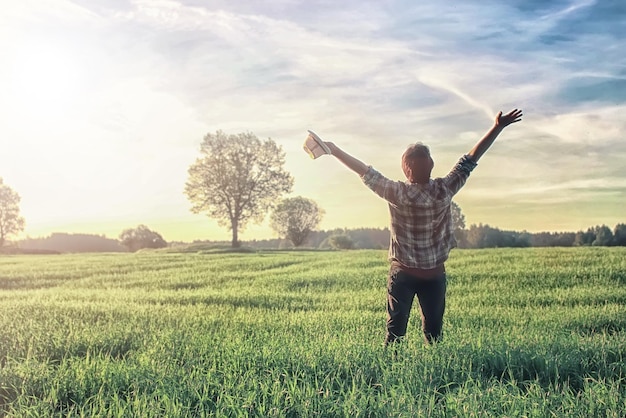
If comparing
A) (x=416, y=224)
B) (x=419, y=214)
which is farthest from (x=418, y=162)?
(x=416, y=224)

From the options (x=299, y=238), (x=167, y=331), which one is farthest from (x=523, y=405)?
(x=299, y=238)

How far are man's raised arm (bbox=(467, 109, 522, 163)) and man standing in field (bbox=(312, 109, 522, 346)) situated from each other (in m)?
0.20

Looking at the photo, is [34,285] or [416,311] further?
[34,285]

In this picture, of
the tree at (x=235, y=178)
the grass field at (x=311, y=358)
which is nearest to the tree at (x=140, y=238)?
the tree at (x=235, y=178)

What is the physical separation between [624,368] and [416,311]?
4.86 metres

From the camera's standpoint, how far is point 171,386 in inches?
205

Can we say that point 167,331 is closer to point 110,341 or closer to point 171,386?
point 110,341

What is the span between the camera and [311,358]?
19.3 feet

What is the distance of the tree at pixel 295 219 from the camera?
65.1 m

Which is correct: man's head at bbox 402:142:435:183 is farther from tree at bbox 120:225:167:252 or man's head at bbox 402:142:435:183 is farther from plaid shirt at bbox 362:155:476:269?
tree at bbox 120:225:167:252

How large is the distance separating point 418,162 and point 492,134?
0.98 meters

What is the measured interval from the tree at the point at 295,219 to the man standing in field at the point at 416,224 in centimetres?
5861

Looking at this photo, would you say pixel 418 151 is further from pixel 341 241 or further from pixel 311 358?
pixel 341 241

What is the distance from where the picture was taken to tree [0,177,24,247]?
5588 cm
